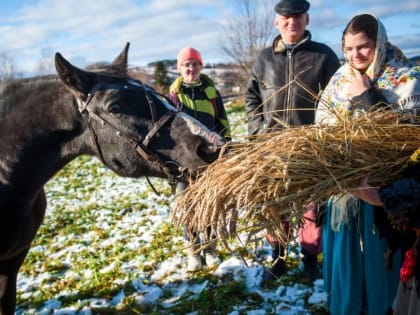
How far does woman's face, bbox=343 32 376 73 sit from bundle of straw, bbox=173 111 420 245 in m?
0.53

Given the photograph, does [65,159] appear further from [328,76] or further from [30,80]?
[328,76]

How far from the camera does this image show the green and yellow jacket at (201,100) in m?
3.98

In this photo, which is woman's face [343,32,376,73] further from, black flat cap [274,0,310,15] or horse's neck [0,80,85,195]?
horse's neck [0,80,85,195]

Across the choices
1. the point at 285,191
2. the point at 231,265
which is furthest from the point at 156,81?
the point at 285,191

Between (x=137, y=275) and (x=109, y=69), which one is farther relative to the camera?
(x=137, y=275)

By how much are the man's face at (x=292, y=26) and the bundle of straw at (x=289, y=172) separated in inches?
64.3

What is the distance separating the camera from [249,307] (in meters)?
3.32

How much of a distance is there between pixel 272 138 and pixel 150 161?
1.01m

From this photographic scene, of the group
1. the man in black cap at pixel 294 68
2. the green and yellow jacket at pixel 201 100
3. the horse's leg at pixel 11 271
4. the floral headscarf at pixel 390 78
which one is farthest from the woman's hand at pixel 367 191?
the horse's leg at pixel 11 271

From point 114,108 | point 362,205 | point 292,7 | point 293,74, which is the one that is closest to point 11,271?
point 114,108

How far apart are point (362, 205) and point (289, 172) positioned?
114cm

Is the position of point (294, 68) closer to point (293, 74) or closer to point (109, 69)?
point (293, 74)

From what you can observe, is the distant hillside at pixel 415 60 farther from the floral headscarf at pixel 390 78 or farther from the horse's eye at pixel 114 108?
the horse's eye at pixel 114 108

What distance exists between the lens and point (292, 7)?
323cm
